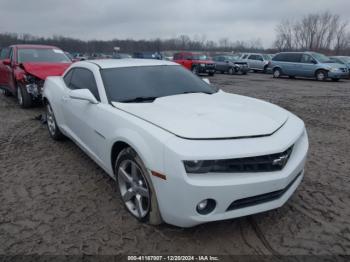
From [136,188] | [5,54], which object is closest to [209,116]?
[136,188]

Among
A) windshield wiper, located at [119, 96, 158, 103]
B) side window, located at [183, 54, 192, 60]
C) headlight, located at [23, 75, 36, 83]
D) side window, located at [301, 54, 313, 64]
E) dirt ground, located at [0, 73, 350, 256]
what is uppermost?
side window, located at [183, 54, 192, 60]

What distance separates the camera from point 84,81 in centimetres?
409

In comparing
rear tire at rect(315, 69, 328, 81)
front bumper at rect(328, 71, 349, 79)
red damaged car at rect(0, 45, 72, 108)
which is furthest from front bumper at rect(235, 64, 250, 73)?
red damaged car at rect(0, 45, 72, 108)

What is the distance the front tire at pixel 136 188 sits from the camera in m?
2.58

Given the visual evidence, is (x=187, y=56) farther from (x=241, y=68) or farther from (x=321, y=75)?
(x=321, y=75)

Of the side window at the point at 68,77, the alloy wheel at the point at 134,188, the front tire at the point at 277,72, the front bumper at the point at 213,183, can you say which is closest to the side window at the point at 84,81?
the side window at the point at 68,77

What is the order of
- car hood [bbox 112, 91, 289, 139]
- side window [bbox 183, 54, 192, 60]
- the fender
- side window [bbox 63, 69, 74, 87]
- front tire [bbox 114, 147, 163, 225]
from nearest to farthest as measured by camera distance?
the fender
car hood [bbox 112, 91, 289, 139]
front tire [bbox 114, 147, 163, 225]
side window [bbox 63, 69, 74, 87]
side window [bbox 183, 54, 192, 60]

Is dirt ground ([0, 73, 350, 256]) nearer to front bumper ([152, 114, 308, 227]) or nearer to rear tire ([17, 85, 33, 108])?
front bumper ([152, 114, 308, 227])

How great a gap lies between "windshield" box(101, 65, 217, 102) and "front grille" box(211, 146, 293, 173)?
1527 millimetres

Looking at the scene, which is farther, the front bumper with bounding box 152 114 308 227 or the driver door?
the driver door

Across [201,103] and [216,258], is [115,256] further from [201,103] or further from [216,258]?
[201,103]

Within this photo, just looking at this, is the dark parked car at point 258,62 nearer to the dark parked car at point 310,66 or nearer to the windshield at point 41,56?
the dark parked car at point 310,66

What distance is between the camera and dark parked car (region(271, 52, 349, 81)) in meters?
17.5

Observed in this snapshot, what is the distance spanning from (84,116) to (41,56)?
5.88 m
